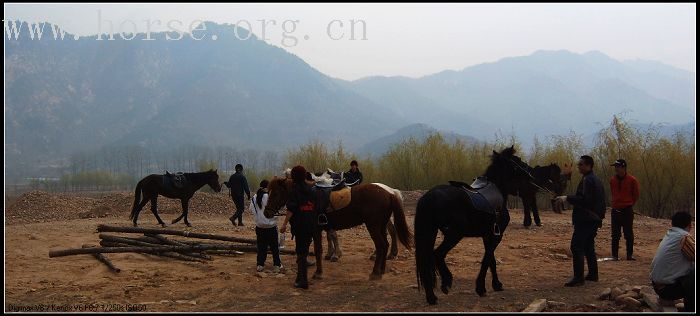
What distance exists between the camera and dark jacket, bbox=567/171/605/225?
796 centimetres

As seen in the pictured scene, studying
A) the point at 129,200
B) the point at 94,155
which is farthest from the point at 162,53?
the point at 129,200

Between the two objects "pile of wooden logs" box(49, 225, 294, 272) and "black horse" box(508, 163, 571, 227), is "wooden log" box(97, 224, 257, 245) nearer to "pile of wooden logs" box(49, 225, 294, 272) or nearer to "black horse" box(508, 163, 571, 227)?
"pile of wooden logs" box(49, 225, 294, 272)

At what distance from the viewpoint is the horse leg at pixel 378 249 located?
348 inches

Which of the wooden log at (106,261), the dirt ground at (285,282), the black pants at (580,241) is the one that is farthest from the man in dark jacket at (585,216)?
the wooden log at (106,261)

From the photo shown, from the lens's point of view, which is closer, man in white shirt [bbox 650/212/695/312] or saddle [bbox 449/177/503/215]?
man in white shirt [bbox 650/212/695/312]

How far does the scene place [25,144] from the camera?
131750 mm

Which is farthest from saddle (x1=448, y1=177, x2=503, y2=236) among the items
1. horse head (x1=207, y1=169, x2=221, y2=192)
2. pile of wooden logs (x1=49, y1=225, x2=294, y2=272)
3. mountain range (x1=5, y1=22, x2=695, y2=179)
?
mountain range (x1=5, y1=22, x2=695, y2=179)

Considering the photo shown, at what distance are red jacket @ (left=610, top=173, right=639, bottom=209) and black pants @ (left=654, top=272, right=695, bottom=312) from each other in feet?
11.3

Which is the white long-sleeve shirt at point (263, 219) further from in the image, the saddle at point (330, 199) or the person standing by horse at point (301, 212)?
the person standing by horse at point (301, 212)

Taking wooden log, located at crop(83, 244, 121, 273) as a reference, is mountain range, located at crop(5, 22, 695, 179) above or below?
above

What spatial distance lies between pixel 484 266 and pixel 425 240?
864 mm

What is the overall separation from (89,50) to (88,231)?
182m

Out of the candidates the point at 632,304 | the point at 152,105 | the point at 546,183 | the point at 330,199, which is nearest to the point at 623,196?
the point at 546,183

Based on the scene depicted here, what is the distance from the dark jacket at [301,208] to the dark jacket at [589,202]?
345 cm
